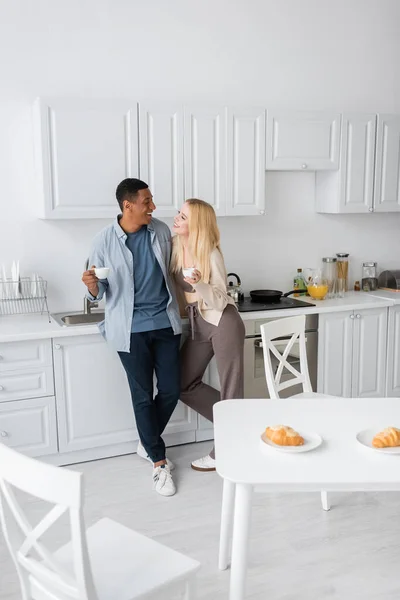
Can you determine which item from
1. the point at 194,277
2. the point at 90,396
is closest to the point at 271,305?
the point at 194,277

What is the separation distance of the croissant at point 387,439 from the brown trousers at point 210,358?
4.73 feet

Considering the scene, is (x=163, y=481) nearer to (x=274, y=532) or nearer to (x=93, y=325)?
(x=274, y=532)

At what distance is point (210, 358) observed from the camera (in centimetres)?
356

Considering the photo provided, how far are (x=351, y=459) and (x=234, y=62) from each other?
9.78ft

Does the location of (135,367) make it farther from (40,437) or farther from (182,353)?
(40,437)

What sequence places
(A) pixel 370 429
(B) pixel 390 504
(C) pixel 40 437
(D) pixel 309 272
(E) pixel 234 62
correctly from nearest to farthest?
(A) pixel 370 429, (B) pixel 390 504, (C) pixel 40 437, (E) pixel 234 62, (D) pixel 309 272

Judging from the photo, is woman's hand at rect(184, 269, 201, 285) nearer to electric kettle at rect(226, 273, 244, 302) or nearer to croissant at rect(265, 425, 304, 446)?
electric kettle at rect(226, 273, 244, 302)

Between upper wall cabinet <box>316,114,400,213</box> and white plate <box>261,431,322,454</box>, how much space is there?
2495mm

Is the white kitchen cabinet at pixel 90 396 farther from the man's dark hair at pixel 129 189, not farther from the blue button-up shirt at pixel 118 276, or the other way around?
the man's dark hair at pixel 129 189

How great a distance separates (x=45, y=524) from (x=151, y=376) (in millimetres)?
1813

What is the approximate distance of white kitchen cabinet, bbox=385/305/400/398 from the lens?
4.30 meters

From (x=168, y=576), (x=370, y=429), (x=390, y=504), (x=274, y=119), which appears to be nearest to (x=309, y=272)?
(x=274, y=119)

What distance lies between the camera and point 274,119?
390cm

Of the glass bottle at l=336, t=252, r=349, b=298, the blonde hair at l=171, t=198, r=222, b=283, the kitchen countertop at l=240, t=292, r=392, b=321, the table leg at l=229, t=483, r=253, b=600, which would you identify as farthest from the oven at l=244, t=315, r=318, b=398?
the table leg at l=229, t=483, r=253, b=600
